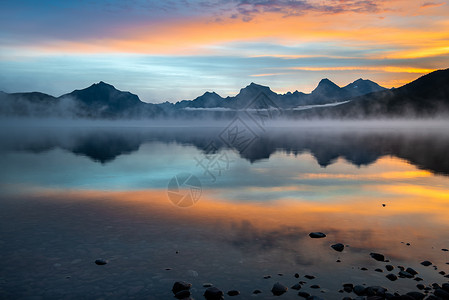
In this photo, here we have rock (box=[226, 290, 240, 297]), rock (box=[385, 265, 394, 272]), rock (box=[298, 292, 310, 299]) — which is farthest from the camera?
rock (box=[385, 265, 394, 272])

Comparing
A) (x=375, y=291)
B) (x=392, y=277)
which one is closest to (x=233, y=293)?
(x=375, y=291)

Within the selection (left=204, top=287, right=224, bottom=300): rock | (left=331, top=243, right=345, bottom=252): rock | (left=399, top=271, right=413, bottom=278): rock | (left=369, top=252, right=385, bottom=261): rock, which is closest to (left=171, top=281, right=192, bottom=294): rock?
(left=204, top=287, right=224, bottom=300): rock

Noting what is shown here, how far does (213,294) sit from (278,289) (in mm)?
2620

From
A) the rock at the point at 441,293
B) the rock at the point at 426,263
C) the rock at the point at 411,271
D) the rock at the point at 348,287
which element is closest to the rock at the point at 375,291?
the rock at the point at 348,287

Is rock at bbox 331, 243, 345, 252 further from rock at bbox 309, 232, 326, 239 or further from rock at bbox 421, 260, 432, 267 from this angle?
rock at bbox 421, 260, 432, 267

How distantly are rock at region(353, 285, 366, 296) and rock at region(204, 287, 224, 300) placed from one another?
537cm

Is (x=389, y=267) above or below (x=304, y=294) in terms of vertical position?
above

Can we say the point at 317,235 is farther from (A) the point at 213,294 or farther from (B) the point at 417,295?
(A) the point at 213,294

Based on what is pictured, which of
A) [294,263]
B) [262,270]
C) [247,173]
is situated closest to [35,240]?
[262,270]

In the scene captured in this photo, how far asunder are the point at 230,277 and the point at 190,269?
6.52 feet

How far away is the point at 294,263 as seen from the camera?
661 inches

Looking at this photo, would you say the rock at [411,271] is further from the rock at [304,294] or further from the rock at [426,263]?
the rock at [304,294]

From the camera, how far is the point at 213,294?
13711 mm

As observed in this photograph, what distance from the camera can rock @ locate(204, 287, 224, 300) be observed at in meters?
13.7
